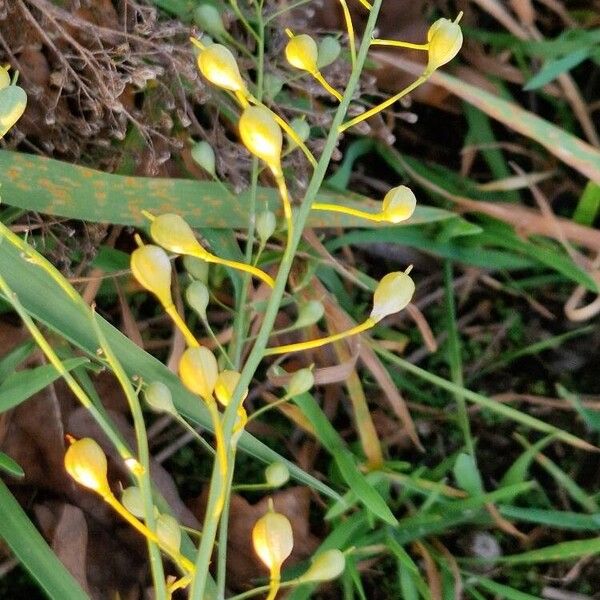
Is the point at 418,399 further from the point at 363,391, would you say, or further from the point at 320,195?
the point at 320,195

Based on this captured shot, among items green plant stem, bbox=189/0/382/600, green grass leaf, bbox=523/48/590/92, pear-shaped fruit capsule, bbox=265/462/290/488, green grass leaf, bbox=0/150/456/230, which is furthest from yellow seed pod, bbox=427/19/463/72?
green grass leaf, bbox=523/48/590/92

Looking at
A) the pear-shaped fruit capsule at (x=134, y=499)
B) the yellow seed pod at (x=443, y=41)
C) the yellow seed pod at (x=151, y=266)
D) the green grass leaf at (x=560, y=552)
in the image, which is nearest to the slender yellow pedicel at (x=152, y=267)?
the yellow seed pod at (x=151, y=266)

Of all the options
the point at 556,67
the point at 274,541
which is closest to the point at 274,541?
the point at 274,541

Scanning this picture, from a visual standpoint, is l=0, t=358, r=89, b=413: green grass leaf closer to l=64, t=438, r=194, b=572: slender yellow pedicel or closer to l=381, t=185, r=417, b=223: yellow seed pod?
l=64, t=438, r=194, b=572: slender yellow pedicel

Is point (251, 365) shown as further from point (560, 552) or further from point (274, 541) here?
point (560, 552)

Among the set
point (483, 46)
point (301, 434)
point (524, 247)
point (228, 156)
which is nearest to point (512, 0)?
point (483, 46)

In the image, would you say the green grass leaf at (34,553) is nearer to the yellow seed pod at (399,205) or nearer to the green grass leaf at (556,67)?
the yellow seed pod at (399,205)
